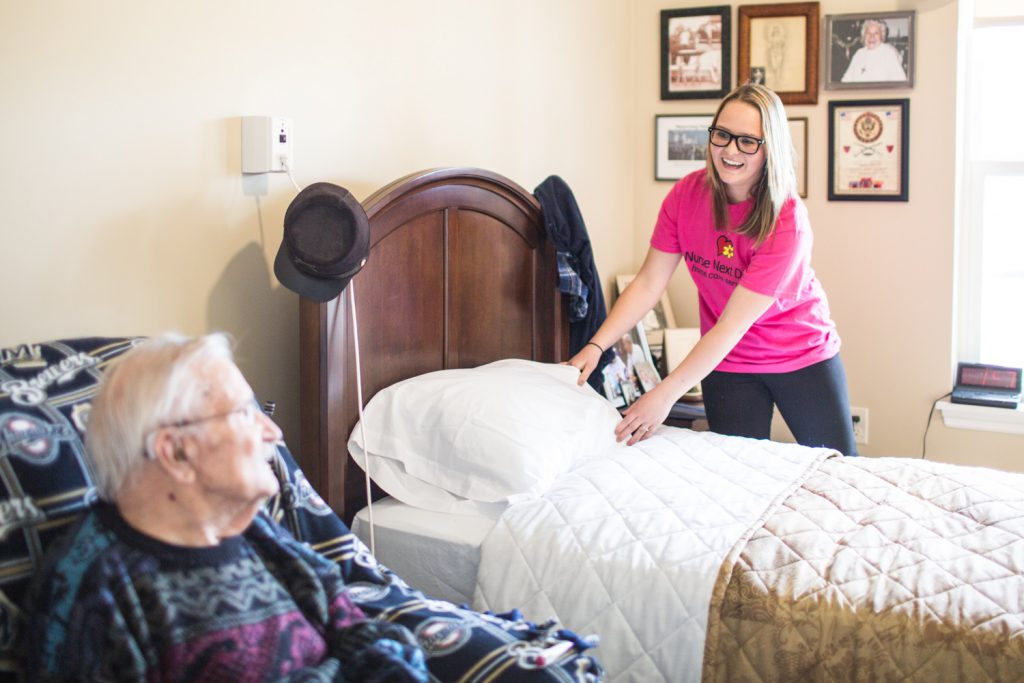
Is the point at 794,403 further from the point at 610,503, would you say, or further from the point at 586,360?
the point at 610,503

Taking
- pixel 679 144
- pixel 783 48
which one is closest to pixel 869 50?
pixel 783 48

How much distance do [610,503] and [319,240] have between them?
76cm

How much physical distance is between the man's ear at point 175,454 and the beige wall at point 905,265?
2862 mm

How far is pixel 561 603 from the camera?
190cm

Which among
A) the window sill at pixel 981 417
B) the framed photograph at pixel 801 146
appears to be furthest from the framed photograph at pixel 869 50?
A: the window sill at pixel 981 417

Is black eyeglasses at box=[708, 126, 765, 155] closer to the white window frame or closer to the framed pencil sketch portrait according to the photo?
the framed pencil sketch portrait

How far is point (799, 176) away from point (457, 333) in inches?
66.7

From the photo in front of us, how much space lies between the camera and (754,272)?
2.50 meters

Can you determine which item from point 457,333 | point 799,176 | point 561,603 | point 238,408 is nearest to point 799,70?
point 799,176

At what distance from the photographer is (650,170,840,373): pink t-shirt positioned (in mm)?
2527

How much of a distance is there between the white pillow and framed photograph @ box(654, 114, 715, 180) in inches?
69.5

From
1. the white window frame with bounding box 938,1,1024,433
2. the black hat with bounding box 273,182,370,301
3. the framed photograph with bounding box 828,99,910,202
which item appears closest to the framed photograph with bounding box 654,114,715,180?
the framed photograph with bounding box 828,99,910,202

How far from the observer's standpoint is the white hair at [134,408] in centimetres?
131

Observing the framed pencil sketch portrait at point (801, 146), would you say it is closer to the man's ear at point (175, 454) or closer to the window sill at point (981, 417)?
→ the window sill at point (981, 417)
